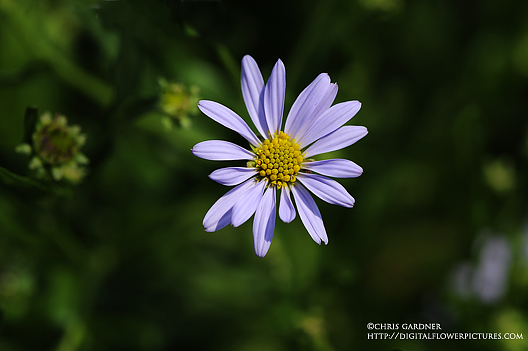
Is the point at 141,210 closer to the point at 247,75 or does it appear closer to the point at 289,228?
the point at 289,228

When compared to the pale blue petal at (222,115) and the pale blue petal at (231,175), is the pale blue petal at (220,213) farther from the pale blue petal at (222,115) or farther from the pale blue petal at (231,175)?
the pale blue petal at (222,115)

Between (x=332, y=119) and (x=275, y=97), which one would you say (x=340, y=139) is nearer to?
(x=332, y=119)

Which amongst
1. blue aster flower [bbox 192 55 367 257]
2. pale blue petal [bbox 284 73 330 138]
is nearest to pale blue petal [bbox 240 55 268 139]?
blue aster flower [bbox 192 55 367 257]

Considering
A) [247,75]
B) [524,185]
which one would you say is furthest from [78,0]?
[524,185]

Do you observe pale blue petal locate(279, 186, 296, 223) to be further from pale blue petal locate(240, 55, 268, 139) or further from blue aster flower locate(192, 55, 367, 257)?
pale blue petal locate(240, 55, 268, 139)

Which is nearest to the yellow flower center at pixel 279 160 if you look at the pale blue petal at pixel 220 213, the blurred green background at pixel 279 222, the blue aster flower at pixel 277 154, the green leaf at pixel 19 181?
the blue aster flower at pixel 277 154

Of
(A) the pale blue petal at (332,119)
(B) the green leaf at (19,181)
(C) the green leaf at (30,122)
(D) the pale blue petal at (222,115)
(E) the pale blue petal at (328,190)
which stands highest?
(A) the pale blue petal at (332,119)
